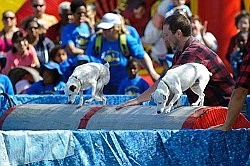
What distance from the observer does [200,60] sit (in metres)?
7.39

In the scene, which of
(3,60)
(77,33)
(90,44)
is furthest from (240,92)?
(3,60)

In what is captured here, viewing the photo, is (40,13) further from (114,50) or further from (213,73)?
(213,73)

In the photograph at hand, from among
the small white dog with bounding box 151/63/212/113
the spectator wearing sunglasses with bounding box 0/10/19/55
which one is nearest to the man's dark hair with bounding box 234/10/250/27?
the spectator wearing sunglasses with bounding box 0/10/19/55

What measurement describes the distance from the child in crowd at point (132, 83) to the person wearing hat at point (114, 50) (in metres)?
0.07

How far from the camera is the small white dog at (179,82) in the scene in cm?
662

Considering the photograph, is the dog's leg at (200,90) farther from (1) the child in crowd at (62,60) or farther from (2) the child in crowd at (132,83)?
(1) the child in crowd at (62,60)

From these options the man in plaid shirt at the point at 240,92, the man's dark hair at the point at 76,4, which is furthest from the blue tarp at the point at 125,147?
the man's dark hair at the point at 76,4

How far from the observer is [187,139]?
603 cm

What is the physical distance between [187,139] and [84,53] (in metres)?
5.96

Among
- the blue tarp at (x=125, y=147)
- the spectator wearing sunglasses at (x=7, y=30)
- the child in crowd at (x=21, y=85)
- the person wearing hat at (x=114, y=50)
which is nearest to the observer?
the blue tarp at (x=125, y=147)

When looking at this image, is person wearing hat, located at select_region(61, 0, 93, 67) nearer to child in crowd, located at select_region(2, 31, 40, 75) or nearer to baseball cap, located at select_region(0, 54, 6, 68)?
child in crowd, located at select_region(2, 31, 40, 75)

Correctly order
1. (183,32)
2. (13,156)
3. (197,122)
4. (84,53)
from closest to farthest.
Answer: (13,156), (197,122), (183,32), (84,53)

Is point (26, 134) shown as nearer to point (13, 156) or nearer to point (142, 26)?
point (13, 156)

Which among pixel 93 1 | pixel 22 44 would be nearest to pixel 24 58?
pixel 22 44
